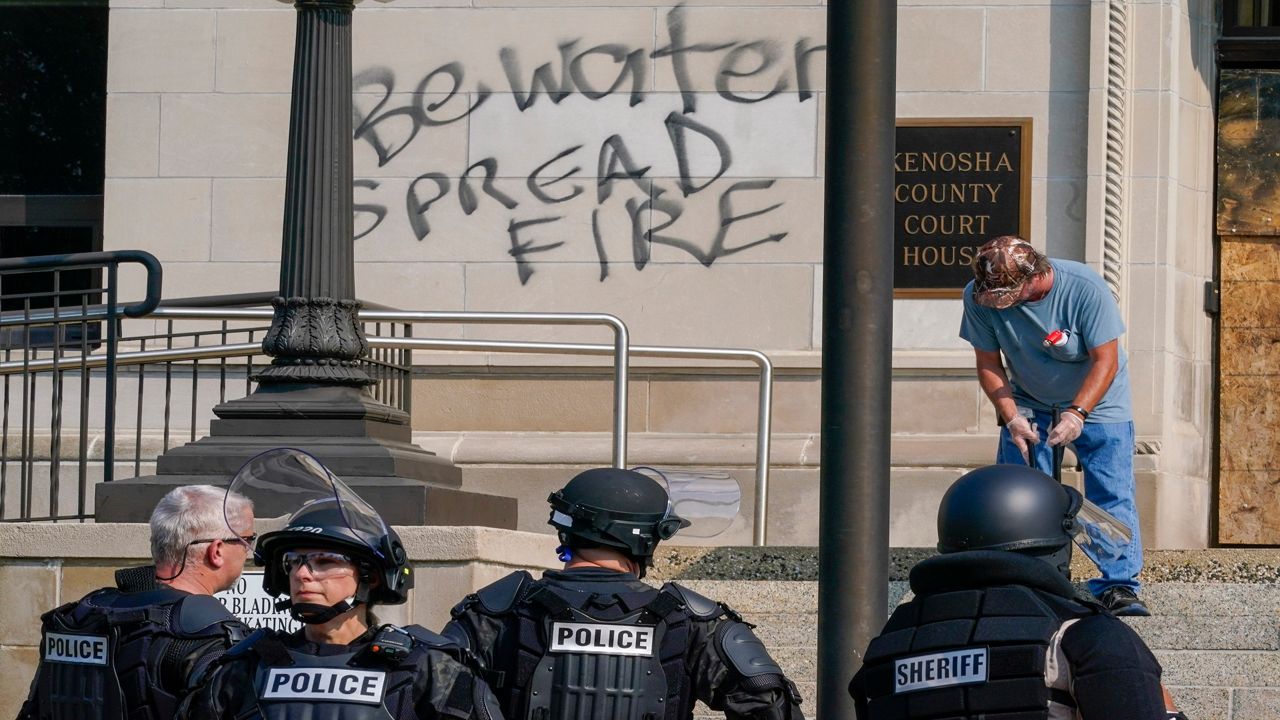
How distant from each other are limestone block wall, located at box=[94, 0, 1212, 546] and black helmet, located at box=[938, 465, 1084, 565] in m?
7.26

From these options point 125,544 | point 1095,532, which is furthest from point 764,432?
point 1095,532

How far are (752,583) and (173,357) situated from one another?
12.5 ft

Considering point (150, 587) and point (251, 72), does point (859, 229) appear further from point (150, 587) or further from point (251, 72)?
point (251, 72)

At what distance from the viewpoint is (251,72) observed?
11781 mm

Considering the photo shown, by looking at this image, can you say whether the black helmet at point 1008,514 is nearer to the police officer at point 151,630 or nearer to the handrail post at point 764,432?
the police officer at point 151,630

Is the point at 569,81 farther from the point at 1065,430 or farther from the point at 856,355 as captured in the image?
the point at 856,355

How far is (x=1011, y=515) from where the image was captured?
3639 mm

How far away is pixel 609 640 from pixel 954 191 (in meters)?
7.35

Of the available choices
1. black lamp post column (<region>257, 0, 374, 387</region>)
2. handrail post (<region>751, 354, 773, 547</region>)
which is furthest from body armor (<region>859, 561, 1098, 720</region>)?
handrail post (<region>751, 354, 773, 547</region>)

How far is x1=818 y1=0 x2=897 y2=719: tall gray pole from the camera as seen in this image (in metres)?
4.06

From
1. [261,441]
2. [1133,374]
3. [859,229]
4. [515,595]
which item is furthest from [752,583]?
[1133,374]

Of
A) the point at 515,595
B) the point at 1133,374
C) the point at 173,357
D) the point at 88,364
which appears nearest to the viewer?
the point at 515,595

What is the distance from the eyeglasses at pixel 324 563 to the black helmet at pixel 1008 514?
3.82ft

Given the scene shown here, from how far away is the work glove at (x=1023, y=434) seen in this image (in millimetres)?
7312
